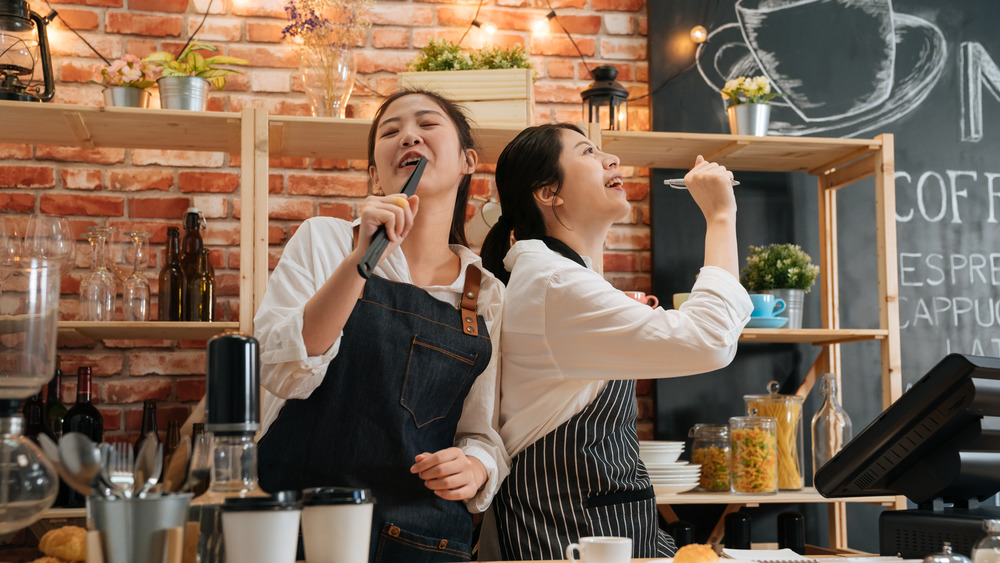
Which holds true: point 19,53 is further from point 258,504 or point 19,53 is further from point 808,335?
point 808,335

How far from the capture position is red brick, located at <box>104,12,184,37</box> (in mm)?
2449

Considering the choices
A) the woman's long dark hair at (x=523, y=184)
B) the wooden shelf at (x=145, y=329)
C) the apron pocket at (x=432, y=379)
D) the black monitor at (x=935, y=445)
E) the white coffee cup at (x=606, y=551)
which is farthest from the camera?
the wooden shelf at (x=145, y=329)

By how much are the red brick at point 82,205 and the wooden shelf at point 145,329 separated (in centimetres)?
40

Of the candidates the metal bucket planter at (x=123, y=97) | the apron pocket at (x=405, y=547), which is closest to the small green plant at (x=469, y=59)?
the metal bucket planter at (x=123, y=97)

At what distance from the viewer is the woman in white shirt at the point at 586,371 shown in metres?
1.46

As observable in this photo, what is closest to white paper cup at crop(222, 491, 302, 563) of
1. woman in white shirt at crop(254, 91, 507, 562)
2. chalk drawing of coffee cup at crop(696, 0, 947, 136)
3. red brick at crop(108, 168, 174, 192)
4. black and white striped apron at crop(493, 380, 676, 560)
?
woman in white shirt at crop(254, 91, 507, 562)

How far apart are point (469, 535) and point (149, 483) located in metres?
0.83

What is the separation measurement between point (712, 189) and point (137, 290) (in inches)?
55.6

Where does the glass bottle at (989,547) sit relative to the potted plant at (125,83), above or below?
below

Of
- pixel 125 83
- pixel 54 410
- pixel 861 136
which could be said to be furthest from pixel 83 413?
pixel 861 136

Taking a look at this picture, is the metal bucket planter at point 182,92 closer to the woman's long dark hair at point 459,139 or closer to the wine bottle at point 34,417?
the woman's long dark hair at point 459,139

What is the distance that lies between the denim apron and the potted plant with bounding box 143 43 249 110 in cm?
94

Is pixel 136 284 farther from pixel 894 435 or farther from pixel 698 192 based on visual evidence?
pixel 894 435

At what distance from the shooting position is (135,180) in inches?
94.7
